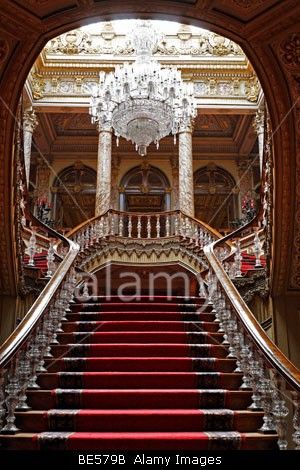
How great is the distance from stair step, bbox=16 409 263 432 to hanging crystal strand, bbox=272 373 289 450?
0.32 meters

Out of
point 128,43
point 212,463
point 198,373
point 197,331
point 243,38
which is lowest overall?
point 212,463

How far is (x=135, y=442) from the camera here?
11.0 ft

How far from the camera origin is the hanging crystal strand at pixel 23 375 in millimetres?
3932

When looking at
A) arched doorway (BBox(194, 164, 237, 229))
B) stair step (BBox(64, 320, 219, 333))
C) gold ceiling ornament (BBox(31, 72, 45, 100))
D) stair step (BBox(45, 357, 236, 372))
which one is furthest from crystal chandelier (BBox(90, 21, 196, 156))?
arched doorway (BBox(194, 164, 237, 229))

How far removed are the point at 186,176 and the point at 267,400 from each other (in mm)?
8838

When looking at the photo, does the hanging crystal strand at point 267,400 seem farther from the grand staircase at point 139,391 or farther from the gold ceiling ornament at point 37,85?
the gold ceiling ornament at point 37,85

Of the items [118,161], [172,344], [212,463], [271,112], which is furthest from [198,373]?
[118,161]

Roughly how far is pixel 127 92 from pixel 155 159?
7.52 meters

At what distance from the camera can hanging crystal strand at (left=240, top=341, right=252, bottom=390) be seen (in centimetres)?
426

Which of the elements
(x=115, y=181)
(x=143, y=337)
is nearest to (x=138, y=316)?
(x=143, y=337)

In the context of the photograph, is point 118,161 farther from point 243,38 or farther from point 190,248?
point 243,38

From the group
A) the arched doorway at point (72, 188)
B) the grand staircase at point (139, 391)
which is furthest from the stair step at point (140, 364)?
the arched doorway at point (72, 188)

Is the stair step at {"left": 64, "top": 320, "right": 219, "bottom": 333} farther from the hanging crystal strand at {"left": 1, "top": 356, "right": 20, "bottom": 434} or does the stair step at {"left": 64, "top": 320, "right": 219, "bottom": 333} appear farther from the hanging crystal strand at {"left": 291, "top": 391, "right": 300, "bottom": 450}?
the hanging crystal strand at {"left": 291, "top": 391, "right": 300, "bottom": 450}

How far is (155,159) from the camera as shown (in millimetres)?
16609
